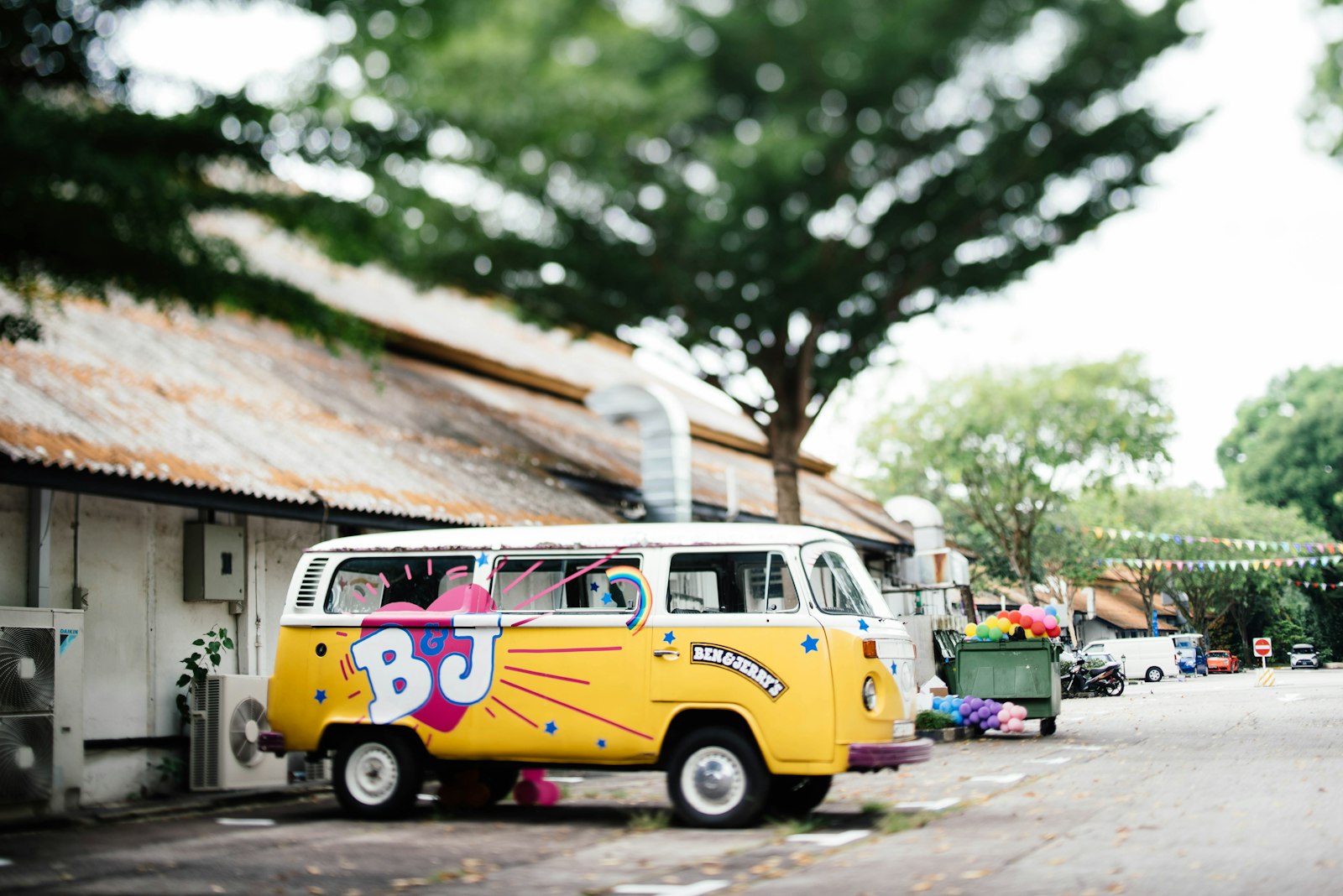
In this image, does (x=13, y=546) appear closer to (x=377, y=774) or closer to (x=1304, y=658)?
(x=377, y=774)

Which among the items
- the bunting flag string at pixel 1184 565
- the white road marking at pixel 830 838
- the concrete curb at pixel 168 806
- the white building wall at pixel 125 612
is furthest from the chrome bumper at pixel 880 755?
the bunting flag string at pixel 1184 565

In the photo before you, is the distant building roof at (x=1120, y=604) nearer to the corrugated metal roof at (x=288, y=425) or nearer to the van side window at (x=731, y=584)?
the corrugated metal roof at (x=288, y=425)

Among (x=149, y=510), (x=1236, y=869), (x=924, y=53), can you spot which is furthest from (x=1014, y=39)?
(x=149, y=510)

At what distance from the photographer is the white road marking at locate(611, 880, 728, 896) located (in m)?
7.49

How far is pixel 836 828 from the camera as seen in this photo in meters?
10.1

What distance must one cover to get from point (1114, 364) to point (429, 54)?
2960cm

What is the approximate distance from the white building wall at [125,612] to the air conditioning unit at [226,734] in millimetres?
367

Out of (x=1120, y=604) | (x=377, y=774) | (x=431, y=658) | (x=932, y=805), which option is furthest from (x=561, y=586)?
(x=1120, y=604)

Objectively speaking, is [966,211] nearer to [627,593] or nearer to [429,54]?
[627,593]

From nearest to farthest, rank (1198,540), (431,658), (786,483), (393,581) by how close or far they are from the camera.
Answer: (431,658)
(393,581)
(786,483)
(1198,540)

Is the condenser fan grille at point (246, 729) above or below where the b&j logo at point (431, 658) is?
below

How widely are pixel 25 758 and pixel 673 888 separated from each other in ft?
21.7

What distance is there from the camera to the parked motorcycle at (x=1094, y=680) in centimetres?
3475

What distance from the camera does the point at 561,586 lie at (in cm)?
1082
